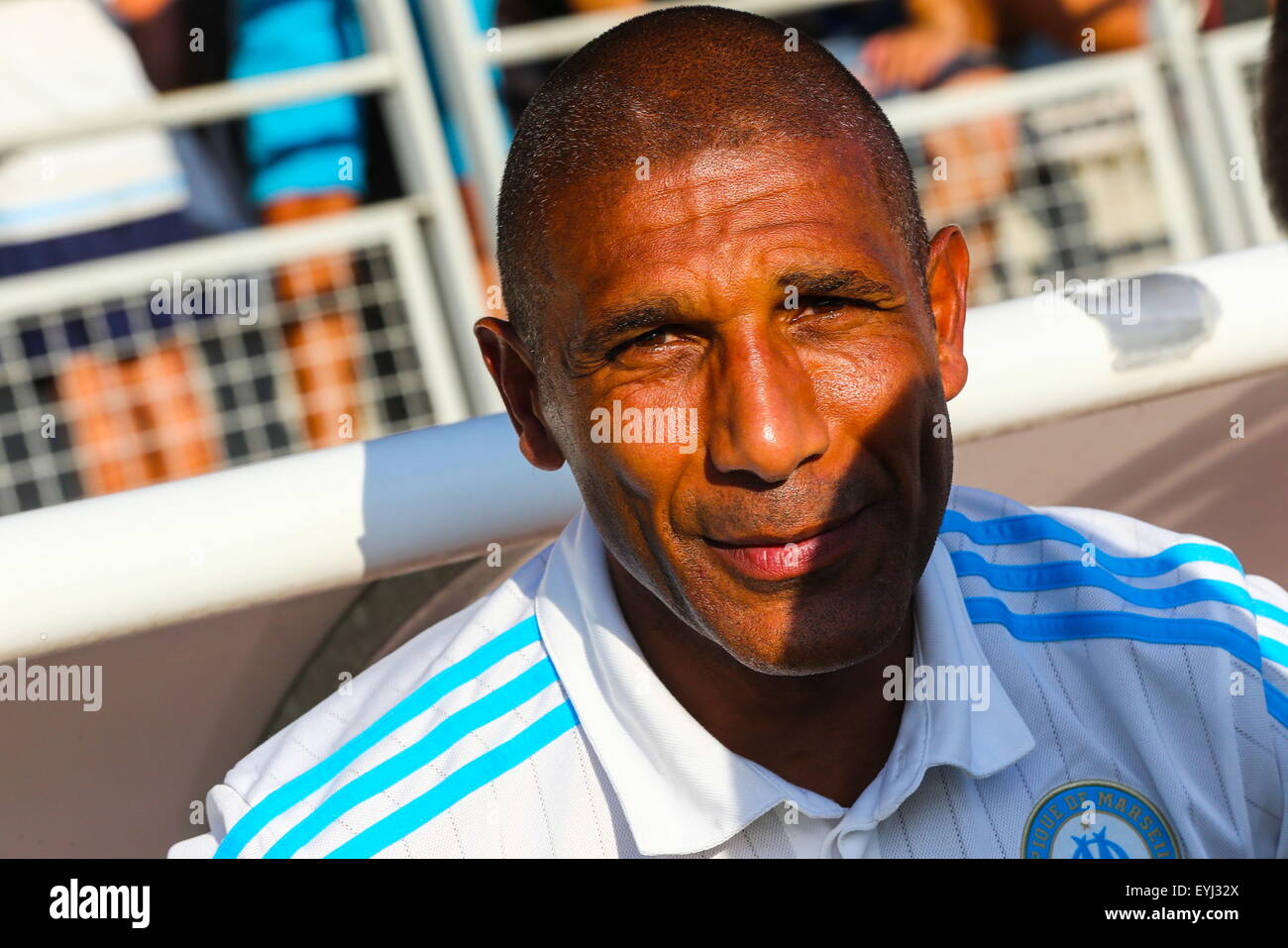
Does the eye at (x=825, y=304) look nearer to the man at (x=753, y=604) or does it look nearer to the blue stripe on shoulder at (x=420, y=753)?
the man at (x=753, y=604)

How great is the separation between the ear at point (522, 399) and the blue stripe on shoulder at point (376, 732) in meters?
0.18

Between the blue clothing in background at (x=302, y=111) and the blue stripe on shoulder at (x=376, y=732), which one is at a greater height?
the blue clothing in background at (x=302, y=111)

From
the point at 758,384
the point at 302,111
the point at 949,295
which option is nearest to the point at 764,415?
the point at 758,384

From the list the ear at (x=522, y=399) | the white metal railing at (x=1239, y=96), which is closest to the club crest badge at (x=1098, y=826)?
the ear at (x=522, y=399)

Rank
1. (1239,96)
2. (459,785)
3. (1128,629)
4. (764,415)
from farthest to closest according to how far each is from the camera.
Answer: (1239,96)
(1128,629)
(459,785)
(764,415)

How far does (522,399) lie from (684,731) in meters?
0.39

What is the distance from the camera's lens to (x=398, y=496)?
150 cm

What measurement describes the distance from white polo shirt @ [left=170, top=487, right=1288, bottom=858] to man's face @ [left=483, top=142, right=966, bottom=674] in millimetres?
152

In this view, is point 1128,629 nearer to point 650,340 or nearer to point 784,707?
point 784,707

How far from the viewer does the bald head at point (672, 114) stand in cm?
137

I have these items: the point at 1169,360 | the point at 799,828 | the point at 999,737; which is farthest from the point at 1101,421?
the point at 799,828

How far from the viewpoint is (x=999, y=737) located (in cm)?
146

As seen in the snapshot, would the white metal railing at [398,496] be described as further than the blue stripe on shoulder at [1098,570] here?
No
